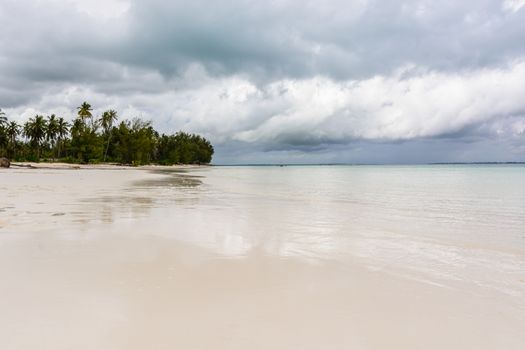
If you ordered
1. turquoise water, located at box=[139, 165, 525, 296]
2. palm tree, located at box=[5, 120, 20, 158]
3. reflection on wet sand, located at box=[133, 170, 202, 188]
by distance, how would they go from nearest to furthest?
1. turquoise water, located at box=[139, 165, 525, 296]
2. reflection on wet sand, located at box=[133, 170, 202, 188]
3. palm tree, located at box=[5, 120, 20, 158]

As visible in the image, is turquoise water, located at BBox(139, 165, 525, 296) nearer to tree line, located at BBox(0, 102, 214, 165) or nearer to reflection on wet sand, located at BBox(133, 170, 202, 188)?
reflection on wet sand, located at BBox(133, 170, 202, 188)

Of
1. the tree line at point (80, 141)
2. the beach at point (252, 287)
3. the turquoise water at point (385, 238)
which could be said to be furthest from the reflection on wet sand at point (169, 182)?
the tree line at point (80, 141)

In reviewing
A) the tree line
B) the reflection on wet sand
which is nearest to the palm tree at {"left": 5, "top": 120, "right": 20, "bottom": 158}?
the tree line

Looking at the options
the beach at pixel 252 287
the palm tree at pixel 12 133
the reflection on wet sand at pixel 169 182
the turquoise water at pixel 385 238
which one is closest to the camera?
the beach at pixel 252 287

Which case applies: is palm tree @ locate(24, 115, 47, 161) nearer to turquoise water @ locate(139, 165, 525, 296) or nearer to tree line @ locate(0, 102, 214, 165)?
tree line @ locate(0, 102, 214, 165)

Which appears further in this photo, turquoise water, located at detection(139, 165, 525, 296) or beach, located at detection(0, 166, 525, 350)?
turquoise water, located at detection(139, 165, 525, 296)

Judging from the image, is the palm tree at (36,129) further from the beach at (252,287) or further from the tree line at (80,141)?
the beach at (252,287)

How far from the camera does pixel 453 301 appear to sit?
501 centimetres

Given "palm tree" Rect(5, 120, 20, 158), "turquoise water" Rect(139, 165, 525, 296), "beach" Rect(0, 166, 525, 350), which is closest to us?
"beach" Rect(0, 166, 525, 350)

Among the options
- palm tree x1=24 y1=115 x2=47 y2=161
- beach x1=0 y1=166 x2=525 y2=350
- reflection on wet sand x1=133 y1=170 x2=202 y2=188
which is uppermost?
palm tree x1=24 y1=115 x2=47 y2=161

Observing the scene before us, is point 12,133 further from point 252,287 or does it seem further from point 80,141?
point 252,287

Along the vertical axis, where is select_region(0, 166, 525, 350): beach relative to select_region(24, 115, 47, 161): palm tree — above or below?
below

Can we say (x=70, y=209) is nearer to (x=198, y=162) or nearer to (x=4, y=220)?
(x=4, y=220)

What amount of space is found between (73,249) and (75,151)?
96.4 metres
